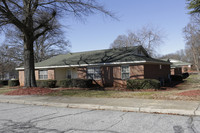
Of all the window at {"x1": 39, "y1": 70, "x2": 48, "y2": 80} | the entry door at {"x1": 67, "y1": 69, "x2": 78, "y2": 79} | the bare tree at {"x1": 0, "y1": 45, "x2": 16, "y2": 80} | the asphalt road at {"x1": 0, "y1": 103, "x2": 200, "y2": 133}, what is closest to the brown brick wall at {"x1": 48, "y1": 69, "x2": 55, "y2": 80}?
the window at {"x1": 39, "y1": 70, "x2": 48, "y2": 80}

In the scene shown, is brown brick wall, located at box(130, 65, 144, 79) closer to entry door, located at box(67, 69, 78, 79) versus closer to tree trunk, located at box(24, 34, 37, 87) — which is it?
entry door, located at box(67, 69, 78, 79)

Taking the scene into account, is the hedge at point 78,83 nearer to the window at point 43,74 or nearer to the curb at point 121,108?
the window at point 43,74

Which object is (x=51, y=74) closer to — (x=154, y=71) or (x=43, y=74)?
(x=43, y=74)

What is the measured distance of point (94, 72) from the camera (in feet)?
69.0

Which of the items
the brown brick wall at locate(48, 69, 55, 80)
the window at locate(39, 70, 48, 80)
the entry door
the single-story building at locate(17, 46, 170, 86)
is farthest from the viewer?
the window at locate(39, 70, 48, 80)

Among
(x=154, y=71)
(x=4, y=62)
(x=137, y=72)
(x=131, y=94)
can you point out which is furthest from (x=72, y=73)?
(x=4, y=62)

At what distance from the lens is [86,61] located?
21.8 m

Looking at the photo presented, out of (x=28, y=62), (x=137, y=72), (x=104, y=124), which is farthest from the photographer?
(x=137, y=72)

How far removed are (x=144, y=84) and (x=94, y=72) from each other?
653cm

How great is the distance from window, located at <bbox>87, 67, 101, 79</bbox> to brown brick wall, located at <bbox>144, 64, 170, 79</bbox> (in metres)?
5.26

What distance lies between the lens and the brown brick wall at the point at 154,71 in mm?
18902

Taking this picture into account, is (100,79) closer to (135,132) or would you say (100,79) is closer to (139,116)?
(139,116)

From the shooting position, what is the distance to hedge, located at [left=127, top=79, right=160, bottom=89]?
53.1 ft

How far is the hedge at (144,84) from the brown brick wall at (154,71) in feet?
6.83
